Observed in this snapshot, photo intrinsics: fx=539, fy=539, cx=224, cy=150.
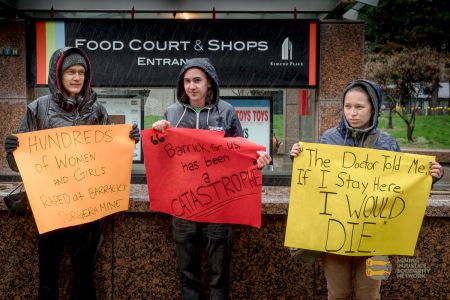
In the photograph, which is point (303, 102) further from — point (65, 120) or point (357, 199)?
point (65, 120)

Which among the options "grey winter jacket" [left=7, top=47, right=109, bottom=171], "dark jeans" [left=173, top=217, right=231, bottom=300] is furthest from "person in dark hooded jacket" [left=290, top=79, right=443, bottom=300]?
"grey winter jacket" [left=7, top=47, right=109, bottom=171]

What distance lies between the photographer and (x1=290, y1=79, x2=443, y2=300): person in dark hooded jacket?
323 cm

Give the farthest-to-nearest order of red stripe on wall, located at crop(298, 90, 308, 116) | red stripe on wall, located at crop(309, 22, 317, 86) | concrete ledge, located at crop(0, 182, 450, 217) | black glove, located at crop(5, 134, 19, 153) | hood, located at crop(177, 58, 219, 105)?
red stripe on wall, located at crop(298, 90, 308, 116) → red stripe on wall, located at crop(309, 22, 317, 86) → concrete ledge, located at crop(0, 182, 450, 217) → hood, located at crop(177, 58, 219, 105) → black glove, located at crop(5, 134, 19, 153)

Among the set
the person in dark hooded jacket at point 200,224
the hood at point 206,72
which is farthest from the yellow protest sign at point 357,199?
the hood at point 206,72

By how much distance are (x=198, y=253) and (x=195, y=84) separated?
1123 mm

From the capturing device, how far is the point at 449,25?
90.8 feet

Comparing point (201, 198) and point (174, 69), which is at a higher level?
point (174, 69)

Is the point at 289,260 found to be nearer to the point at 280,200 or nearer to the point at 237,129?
the point at 280,200

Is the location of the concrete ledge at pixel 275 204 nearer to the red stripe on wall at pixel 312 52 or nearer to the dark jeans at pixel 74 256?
the dark jeans at pixel 74 256

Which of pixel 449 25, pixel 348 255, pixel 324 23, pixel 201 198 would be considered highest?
pixel 449 25

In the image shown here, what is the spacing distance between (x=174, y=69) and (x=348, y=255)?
4.37m

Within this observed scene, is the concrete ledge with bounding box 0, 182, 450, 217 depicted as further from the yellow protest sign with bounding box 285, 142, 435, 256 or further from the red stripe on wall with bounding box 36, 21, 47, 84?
the red stripe on wall with bounding box 36, 21, 47, 84

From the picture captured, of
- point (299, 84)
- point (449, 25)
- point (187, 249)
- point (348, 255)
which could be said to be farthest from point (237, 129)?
point (449, 25)

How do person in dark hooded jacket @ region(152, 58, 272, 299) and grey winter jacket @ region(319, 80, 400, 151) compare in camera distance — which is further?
person in dark hooded jacket @ region(152, 58, 272, 299)
